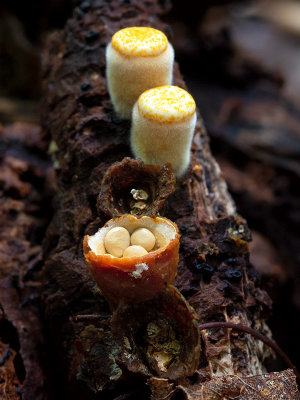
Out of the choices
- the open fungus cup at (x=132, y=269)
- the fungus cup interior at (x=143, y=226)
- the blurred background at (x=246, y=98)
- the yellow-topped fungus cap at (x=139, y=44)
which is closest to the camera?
A: the open fungus cup at (x=132, y=269)

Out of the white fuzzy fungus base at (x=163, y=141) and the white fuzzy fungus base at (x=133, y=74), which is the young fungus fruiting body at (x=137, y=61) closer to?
the white fuzzy fungus base at (x=133, y=74)

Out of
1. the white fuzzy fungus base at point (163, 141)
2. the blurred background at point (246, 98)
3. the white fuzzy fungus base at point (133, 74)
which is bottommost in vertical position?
the blurred background at point (246, 98)

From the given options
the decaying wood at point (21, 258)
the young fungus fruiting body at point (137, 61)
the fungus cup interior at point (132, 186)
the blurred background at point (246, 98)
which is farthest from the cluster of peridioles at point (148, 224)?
the blurred background at point (246, 98)

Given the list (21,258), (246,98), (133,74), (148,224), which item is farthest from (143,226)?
(246,98)

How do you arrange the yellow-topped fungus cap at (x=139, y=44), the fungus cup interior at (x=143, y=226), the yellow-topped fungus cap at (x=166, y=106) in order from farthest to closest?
the yellow-topped fungus cap at (x=139, y=44) → the yellow-topped fungus cap at (x=166, y=106) → the fungus cup interior at (x=143, y=226)

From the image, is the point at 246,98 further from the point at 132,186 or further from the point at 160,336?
the point at 160,336
